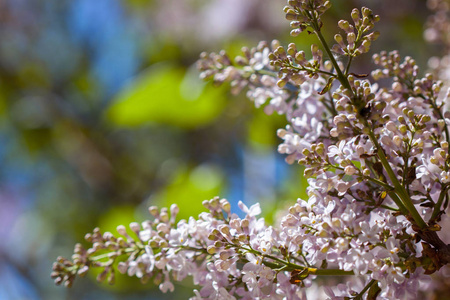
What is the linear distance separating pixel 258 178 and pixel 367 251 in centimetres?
68

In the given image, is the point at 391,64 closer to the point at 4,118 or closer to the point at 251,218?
the point at 251,218

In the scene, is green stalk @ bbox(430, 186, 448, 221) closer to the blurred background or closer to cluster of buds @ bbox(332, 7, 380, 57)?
cluster of buds @ bbox(332, 7, 380, 57)

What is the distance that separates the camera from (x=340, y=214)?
10.7 inches

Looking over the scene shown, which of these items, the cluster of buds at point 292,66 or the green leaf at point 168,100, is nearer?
the cluster of buds at point 292,66

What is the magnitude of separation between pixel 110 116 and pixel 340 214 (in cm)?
69

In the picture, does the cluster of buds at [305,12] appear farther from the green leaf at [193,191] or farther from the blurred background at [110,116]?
the blurred background at [110,116]

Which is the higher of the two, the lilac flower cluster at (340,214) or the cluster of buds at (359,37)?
the cluster of buds at (359,37)

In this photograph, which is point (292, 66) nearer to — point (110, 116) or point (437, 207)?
point (437, 207)

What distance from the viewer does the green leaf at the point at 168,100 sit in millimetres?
850

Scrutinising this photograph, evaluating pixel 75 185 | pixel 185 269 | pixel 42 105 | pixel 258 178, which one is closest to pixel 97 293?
pixel 75 185

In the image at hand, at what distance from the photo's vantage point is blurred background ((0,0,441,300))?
0.90m

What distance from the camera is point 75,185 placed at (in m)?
1.50

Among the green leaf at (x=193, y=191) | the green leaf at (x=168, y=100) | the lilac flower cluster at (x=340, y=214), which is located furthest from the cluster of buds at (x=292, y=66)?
the green leaf at (x=168, y=100)

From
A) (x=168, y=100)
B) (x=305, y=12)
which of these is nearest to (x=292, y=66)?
(x=305, y=12)
